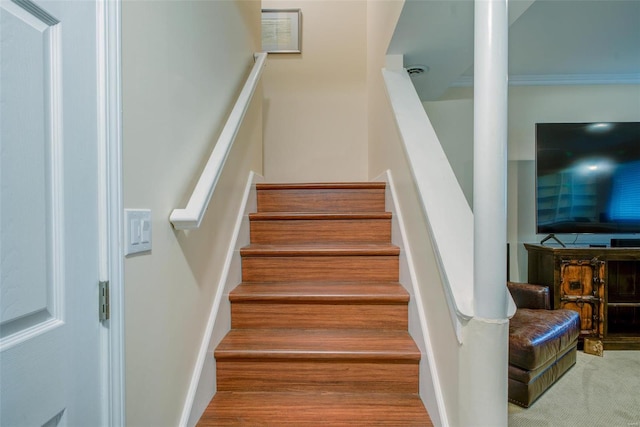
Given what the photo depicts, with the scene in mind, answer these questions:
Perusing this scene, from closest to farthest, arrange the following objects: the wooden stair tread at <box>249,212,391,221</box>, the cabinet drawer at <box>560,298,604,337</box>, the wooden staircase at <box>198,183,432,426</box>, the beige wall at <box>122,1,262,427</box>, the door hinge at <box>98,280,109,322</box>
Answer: the door hinge at <box>98,280,109,322</box> < the beige wall at <box>122,1,262,427</box> < the wooden staircase at <box>198,183,432,426</box> < the wooden stair tread at <box>249,212,391,221</box> < the cabinet drawer at <box>560,298,604,337</box>

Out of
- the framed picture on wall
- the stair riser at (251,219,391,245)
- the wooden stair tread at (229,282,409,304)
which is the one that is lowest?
the wooden stair tread at (229,282,409,304)

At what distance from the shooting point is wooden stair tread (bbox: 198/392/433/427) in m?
1.18

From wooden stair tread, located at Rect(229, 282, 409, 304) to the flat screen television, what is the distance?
2.03m

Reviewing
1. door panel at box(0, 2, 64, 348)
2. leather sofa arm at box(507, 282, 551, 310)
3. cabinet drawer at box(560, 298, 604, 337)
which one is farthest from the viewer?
Answer: cabinet drawer at box(560, 298, 604, 337)

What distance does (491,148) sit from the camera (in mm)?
842

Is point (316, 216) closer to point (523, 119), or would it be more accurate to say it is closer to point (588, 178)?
point (588, 178)

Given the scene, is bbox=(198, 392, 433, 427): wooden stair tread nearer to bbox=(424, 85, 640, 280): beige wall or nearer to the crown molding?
bbox=(424, 85, 640, 280): beige wall

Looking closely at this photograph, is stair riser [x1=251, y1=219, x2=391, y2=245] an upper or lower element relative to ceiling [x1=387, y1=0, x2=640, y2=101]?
lower

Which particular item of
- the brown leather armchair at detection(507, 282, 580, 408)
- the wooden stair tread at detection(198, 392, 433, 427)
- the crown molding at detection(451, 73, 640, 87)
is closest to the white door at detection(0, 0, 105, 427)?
the wooden stair tread at detection(198, 392, 433, 427)

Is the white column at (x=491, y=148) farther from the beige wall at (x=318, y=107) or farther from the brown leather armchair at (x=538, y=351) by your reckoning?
the beige wall at (x=318, y=107)

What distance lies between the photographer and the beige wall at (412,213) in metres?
1.10

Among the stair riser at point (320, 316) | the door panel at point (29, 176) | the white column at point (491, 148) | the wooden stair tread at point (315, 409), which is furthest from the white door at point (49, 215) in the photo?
the white column at point (491, 148)

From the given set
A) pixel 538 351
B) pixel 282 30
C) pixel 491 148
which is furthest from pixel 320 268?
pixel 282 30

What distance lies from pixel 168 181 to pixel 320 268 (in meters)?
0.98
